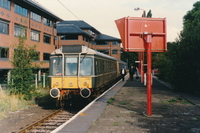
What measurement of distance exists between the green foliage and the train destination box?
22.8 feet

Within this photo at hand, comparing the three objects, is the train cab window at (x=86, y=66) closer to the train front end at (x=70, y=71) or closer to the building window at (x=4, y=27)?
the train front end at (x=70, y=71)

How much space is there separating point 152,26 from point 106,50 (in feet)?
189

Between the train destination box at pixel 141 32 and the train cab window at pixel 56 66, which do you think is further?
the train cab window at pixel 56 66

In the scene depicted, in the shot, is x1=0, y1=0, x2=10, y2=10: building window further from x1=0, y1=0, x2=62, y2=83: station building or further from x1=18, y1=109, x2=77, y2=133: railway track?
x1=18, y1=109, x2=77, y2=133: railway track

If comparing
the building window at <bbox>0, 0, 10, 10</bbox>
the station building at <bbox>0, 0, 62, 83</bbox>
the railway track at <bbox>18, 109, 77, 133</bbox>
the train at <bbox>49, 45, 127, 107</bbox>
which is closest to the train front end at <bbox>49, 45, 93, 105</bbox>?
the train at <bbox>49, 45, 127, 107</bbox>

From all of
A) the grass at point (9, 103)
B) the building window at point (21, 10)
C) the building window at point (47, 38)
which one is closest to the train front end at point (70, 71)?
the grass at point (9, 103)

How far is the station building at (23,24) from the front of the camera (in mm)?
24194

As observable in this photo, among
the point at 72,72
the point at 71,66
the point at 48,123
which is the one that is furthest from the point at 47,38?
the point at 48,123

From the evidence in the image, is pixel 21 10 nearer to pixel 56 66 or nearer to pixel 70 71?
pixel 56 66

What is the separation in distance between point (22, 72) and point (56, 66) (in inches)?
117

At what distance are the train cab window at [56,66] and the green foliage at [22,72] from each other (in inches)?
99.7

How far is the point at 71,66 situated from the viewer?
11.3 metres

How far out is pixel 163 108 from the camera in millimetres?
9664

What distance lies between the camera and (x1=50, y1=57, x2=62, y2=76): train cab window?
11.3 m
